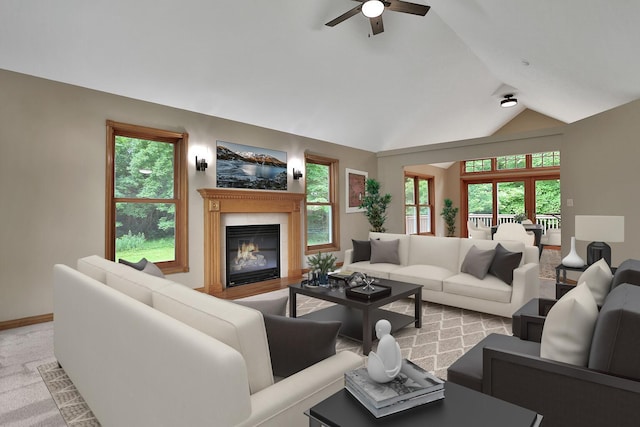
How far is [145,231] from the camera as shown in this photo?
14.7 ft

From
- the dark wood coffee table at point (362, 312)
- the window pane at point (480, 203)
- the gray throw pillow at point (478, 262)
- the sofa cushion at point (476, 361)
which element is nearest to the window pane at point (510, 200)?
the window pane at point (480, 203)

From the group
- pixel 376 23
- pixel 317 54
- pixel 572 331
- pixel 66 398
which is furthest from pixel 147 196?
pixel 572 331

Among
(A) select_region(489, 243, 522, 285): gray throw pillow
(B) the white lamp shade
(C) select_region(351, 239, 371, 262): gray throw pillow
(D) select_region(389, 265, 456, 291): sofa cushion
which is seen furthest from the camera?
(C) select_region(351, 239, 371, 262): gray throw pillow

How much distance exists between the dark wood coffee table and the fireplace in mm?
1863

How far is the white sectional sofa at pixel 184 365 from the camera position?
1.05 metres

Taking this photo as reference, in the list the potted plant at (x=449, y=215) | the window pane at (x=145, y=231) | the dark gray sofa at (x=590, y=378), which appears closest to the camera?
the dark gray sofa at (x=590, y=378)

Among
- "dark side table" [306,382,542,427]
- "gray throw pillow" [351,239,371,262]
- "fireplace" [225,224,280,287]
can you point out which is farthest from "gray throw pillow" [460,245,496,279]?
"fireplace" [225,224,280,287]

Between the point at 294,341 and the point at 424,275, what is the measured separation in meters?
3.03

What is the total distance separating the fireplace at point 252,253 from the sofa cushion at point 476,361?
3.89 metres

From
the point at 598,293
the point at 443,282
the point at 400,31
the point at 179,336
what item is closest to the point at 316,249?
the point at 443,282

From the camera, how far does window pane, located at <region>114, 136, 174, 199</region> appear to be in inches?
169

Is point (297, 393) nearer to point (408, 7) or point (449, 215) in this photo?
point (408, 7)

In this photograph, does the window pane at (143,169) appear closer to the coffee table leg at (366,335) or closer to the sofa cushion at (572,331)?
the coffee table leg at (366,335)

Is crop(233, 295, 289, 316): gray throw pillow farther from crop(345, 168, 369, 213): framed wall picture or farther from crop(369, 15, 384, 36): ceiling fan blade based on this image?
crop(345, 168, 369, 213): framed wall picture
